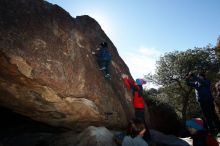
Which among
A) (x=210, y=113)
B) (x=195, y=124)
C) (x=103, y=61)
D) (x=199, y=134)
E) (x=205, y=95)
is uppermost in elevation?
(x=103, y=61)

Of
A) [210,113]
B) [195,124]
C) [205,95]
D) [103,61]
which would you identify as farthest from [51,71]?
[210,113]

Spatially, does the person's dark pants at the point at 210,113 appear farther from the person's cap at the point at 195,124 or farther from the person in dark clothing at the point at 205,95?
the person's cap at the point at 195,124

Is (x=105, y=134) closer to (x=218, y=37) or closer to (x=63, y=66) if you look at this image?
(x=63, y=66)

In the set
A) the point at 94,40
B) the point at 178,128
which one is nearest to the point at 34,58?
the point at 94,40

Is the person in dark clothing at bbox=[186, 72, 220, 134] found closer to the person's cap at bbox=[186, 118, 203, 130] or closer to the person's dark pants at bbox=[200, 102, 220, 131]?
the person's dark pants at bbox=[200, 102, 220, 131]

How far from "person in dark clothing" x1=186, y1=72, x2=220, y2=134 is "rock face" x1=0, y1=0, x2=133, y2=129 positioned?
3.35 metres

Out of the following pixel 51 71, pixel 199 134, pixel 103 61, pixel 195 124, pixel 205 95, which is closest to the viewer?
pixel 199 134

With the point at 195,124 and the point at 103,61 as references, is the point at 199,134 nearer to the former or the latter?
the point at 195,124

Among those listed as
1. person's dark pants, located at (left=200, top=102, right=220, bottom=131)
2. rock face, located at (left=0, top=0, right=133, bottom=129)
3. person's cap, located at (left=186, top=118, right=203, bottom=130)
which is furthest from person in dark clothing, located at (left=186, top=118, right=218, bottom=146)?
person's dark pants, located at (left=200, top=102, right=220, bottom=131)

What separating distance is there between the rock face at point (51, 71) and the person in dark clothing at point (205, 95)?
335 cm

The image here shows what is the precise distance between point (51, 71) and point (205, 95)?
6475mm

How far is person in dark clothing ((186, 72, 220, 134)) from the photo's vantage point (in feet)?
36.6

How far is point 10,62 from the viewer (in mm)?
8070

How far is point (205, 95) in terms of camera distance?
36.6 ft
